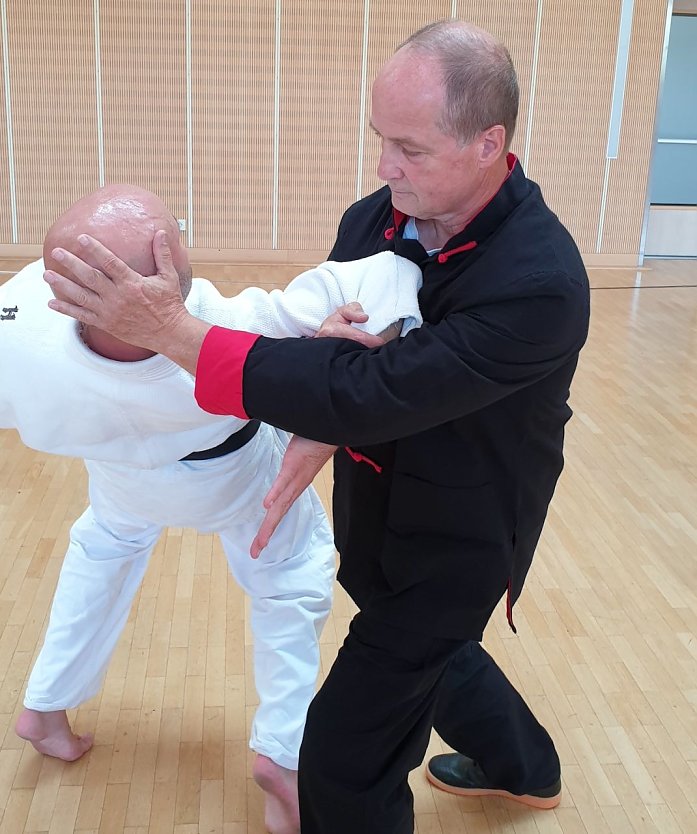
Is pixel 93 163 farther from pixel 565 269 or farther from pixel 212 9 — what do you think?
pixel 565 269

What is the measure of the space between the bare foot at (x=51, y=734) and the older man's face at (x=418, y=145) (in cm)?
133

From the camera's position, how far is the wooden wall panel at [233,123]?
7672 millimetres

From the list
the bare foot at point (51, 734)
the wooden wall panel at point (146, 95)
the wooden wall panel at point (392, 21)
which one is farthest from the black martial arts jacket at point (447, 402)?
the wooden wall panel at point (392, 21)

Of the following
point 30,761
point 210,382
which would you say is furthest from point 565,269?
point 30,761

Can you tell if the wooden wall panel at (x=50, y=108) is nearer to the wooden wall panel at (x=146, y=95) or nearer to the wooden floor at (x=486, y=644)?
the wooden wall panel at (x=146, y=95)

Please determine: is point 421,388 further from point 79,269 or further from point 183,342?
point 79,269

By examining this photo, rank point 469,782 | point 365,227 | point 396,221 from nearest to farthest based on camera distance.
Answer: point 396,221 < point 365,227 < point 469,782

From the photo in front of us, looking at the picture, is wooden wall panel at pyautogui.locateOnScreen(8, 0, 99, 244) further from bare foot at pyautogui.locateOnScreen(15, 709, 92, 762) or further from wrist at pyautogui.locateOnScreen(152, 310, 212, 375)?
wrist at pyautogui.locateOnScreen(152, 310, 212, 375)

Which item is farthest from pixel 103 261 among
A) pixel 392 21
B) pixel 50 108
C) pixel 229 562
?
pixel 392 21

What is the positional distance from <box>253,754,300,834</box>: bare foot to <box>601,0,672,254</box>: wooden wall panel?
7517 mm

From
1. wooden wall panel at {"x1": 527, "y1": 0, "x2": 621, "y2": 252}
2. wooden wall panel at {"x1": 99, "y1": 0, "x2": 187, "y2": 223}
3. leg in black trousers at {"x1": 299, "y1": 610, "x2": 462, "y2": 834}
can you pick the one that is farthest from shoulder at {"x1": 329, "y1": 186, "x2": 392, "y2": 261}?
wooden wall panel at {"x1": 527, "y1": 0, "x2": 621, "y2": 252}

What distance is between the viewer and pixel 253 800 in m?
1.96

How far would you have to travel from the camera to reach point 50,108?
770 cm

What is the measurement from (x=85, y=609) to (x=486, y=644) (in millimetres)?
1114
